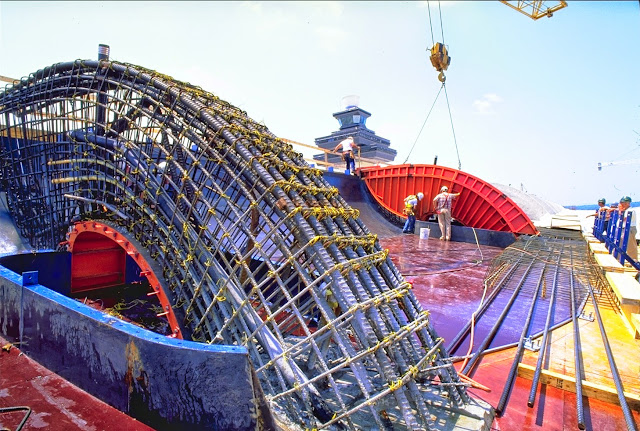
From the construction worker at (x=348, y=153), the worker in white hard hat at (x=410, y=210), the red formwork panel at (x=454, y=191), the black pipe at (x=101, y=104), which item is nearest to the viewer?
the black pipe at (x=101, y=104)

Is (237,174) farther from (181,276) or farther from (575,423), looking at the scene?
(575,423)

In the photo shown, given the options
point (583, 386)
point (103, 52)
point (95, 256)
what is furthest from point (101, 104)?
point (583, 386)

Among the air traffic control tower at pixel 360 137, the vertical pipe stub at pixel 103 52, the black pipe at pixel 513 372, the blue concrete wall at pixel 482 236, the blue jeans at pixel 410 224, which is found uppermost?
the air traffic control tower at pixel 360 137

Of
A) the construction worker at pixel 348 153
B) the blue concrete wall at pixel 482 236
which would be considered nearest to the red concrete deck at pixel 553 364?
the blue concrete wall at pixel 482 236

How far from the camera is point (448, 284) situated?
6746 mm

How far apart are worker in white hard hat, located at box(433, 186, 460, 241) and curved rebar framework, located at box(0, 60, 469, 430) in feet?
29.2

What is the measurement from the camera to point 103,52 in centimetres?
588

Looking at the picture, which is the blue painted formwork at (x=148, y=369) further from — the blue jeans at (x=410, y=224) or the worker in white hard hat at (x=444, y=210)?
the blue jeans at (x=410, y=224)

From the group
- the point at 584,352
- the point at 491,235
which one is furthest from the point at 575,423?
the point at 491,235

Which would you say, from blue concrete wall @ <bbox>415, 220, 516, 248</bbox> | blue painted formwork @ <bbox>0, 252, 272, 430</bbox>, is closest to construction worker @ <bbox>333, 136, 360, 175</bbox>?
blue concrete wall @ <bbox>415, 220, 516, 248</bbox>

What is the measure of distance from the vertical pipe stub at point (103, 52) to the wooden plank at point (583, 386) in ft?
22.8

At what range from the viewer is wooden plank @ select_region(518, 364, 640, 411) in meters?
2.84

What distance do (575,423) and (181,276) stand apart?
3.75 m

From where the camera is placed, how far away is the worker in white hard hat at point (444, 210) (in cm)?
1216
